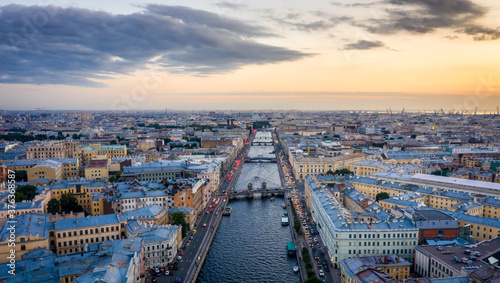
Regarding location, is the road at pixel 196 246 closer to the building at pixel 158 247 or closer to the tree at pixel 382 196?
the building at pixel 158 247

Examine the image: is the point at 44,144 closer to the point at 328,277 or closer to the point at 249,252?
the point at 249,252

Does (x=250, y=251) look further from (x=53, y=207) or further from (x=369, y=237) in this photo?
(x=53, y=207)

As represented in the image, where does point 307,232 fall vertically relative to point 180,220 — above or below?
below

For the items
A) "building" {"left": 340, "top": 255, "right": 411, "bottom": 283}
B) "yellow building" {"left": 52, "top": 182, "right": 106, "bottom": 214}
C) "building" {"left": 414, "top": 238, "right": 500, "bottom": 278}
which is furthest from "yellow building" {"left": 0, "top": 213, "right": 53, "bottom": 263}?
"building" {"left": 414, "top": 238, "right": 500, "bottom": 278}

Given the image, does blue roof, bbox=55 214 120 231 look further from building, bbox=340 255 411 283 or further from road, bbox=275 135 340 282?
building, bbox=340 255 411 283

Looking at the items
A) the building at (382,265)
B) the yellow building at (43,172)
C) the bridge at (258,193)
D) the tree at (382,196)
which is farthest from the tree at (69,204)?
the tree at (382,196)

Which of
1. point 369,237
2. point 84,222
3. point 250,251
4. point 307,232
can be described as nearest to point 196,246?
point 250,251
